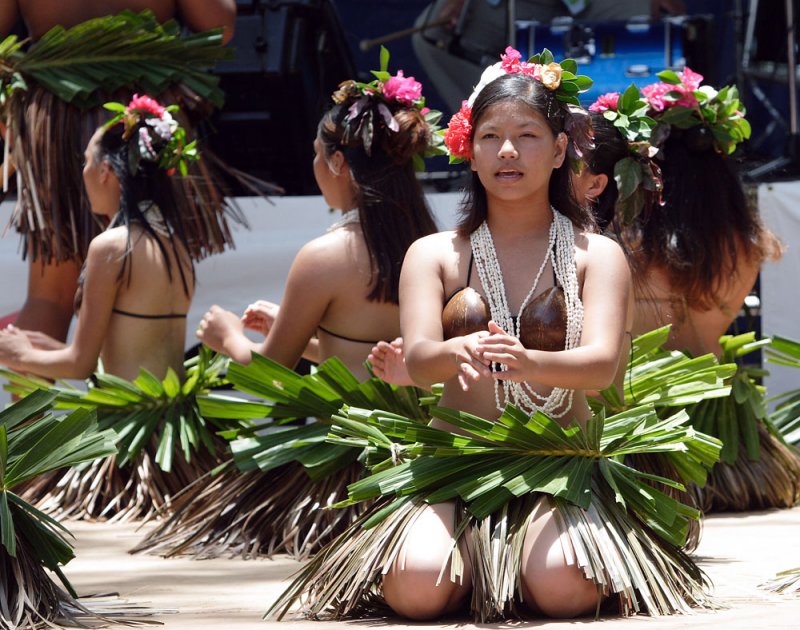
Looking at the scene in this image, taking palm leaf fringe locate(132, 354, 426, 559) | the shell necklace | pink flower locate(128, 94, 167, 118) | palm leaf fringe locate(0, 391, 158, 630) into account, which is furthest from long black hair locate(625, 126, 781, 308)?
palm leaf fringe locate(0, 391, 158, 630)

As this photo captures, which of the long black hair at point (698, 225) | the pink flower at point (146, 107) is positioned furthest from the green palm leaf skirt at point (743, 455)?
the pink flower at point (146, 107)

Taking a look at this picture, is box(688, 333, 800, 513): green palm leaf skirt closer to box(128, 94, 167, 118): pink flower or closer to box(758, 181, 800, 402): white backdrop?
box(758, 181, 800, 402): white backdrop

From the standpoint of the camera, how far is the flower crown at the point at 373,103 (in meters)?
3.48

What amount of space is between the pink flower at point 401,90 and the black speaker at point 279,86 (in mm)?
1673

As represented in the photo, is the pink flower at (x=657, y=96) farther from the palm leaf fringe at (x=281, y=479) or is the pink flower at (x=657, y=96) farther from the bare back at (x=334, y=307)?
the palm leaf fringe at (x=281, y=479)

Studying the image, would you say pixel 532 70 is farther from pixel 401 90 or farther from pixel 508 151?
pixel 401 90

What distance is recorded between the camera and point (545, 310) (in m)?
2.40

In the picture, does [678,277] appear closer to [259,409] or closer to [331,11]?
[259,409]

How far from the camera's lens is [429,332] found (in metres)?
2.39

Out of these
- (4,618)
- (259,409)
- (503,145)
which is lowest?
(259,409)

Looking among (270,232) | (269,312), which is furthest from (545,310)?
(270,232)

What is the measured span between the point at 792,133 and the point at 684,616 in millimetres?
3364

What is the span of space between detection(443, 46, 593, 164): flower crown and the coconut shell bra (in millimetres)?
327

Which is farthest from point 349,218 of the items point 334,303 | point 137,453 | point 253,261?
point 253,261
